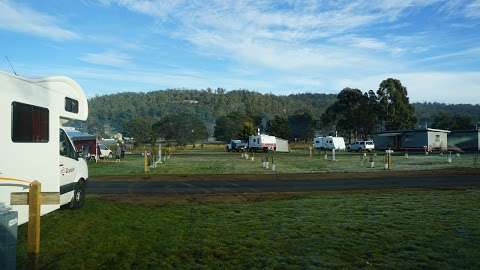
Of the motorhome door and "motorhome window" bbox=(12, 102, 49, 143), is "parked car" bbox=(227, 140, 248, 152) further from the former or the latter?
"motorhome window" bbox=(12, 102, 49, 143)

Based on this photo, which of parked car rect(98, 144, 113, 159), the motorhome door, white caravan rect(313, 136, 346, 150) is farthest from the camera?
white caravan rect(313, 136, 346, 150)

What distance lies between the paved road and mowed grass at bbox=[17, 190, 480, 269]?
14.7 feet

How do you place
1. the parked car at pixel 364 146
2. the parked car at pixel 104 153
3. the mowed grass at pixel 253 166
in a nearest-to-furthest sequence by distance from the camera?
1. the mowed grass at pixel 253 166
2. the parked car at pixel 104 153
3. the parked car at pixel 364 146

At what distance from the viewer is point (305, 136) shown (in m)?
135

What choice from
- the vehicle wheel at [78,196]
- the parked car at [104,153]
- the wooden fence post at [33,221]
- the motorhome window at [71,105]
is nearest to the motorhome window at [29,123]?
the motorhome window at [71,105]

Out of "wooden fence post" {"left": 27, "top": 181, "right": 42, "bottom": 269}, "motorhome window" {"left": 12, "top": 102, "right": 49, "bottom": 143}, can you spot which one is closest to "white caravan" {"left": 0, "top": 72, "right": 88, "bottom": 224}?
"motorhome window" {"left": 12, "top": 102, "right": 49, "bottom": 143}

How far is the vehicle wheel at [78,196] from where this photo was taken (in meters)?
12.8

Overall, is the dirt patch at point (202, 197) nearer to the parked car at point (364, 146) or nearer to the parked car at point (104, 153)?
the parked car at point (104, 153)

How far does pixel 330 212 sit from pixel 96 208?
589cm

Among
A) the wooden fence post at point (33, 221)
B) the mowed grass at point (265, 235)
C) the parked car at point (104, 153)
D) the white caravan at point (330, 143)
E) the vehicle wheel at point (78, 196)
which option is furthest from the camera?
the white caravan at point (330, 143)

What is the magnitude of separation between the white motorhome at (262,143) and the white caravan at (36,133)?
192ft

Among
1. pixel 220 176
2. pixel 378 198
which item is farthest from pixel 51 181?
pixel 220 176

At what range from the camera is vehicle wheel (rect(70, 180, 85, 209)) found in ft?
42.0

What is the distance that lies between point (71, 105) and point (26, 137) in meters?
2.84
